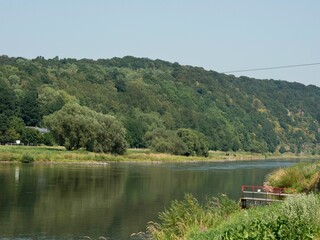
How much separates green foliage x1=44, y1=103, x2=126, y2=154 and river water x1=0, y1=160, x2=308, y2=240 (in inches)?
1167

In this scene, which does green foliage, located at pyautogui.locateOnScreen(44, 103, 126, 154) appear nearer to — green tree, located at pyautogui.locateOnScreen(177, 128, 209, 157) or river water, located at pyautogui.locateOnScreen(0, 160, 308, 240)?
river water, located at pyautogui.locateOnScreen(0, 160, 308, 240)

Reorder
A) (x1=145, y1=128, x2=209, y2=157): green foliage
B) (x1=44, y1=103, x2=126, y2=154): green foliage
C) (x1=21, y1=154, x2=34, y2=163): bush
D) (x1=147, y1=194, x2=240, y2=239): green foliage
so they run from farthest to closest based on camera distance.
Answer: (x1=145, y1=128, x2=209, y2=157): green foliage → (x1=44, y1=103, x2=126, y2=154): green foliage → (x1=21, y1=154, x2=34, y2=163): bush → (x1=147, y1=194, x2=240, y2=239): green foliage

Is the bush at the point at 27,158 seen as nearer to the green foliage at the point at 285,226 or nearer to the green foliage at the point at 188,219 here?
the green foliage at the point at 188,219

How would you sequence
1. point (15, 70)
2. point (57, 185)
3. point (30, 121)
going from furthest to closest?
point (15, 70) → point (30, 121) → point (57, 185)

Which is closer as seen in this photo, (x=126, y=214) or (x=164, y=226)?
(x=164, y=226)

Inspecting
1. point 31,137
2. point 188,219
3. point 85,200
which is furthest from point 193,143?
point 188,219

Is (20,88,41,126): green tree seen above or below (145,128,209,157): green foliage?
above

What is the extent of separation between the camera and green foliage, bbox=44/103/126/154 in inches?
3971

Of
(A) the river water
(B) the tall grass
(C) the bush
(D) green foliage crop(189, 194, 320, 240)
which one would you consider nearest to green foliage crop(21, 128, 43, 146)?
(C) the bush

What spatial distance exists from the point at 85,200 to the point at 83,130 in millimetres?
57675

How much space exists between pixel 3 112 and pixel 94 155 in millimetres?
36158

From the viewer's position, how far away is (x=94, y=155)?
98.5m

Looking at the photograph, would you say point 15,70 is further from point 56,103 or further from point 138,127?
point 138,127

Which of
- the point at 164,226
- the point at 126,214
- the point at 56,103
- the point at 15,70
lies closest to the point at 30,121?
the point at 56,103
